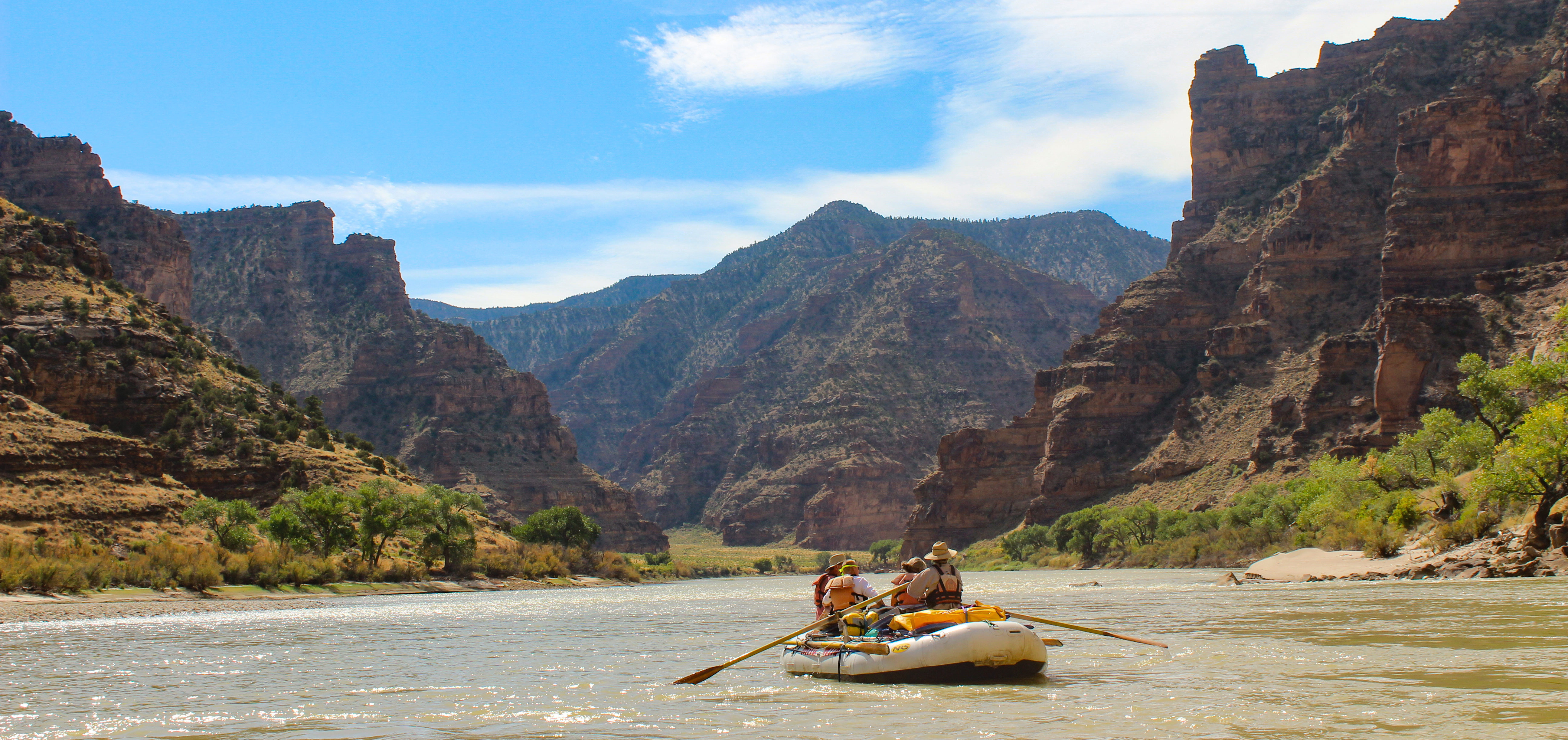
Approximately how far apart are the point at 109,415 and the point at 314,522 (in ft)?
39.4

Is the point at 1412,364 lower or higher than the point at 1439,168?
lower

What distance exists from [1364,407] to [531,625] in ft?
256

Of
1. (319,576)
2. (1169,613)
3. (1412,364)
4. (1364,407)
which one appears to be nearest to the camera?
(1169,613)

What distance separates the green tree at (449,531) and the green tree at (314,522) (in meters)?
5.19

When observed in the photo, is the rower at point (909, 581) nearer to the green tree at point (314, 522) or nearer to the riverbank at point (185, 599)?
the riverbank at point (185, 599)

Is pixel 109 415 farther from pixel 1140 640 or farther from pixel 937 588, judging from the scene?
pixel 1140 640

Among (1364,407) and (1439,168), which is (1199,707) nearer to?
(1364,407)

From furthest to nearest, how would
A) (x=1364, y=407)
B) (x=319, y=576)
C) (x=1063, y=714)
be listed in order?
(x=1364, y=407) → (x=319, y=576) → (x=1063, y=714)

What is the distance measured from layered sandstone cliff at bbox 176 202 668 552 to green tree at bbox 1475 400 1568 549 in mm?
118535

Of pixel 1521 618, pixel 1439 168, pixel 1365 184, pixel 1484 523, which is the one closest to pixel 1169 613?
pixel 1521 618

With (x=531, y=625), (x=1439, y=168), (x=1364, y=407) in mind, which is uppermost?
(x=1439, y=168)

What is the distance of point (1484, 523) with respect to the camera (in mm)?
44625

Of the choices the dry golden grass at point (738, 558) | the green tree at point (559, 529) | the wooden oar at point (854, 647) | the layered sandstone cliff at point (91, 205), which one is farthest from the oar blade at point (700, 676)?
the layered sandstone cliff at point (91, 205)

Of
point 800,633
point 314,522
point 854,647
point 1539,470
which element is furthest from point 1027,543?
point 854,647
